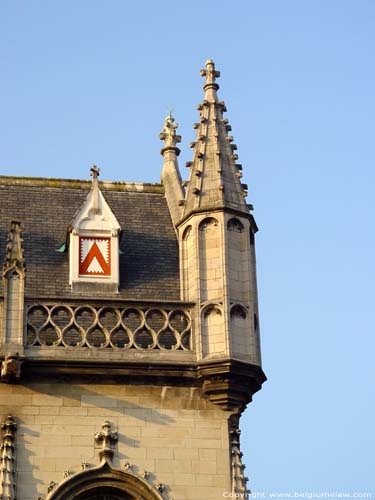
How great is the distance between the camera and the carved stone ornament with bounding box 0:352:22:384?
2656 cm

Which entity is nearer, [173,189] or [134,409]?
[134,409]

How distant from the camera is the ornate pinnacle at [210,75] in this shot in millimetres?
31703

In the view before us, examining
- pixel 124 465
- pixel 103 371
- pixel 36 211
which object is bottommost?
pixel 124 465

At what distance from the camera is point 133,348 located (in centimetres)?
2764

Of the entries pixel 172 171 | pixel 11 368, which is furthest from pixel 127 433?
pixel 172 171

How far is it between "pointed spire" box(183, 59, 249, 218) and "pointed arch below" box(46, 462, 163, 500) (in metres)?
6.13

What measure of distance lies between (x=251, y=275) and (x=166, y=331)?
224cm

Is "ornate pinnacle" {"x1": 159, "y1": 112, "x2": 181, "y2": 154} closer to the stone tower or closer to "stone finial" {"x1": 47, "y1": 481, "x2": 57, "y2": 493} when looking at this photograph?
the stone tower

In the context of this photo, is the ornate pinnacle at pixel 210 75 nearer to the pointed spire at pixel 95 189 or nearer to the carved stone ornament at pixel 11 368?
the pointed spire at pixel 95 189

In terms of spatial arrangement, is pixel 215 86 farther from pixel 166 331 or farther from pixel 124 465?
pixel 124 465

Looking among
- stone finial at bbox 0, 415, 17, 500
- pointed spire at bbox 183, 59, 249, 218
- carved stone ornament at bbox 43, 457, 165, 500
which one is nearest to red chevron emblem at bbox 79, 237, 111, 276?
pointed spire at bbox 183, 59, 249, 218

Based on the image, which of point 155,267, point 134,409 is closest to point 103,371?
point 134,409

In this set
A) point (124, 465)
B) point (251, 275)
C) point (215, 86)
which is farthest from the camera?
point (215, 86)

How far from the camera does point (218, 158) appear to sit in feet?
98.9
